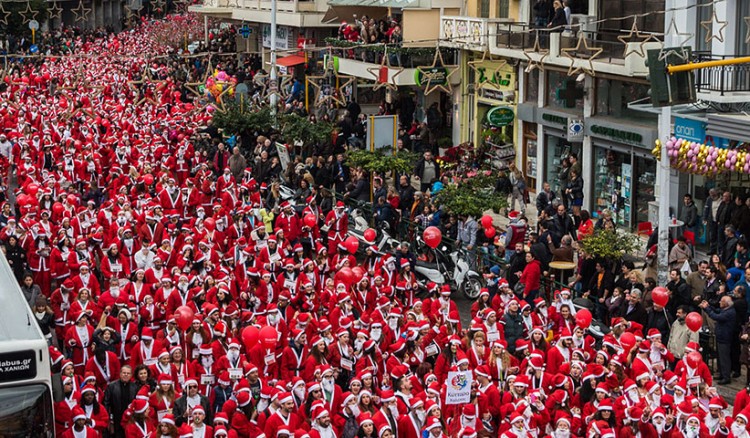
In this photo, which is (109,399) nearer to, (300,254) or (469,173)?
(300,254)

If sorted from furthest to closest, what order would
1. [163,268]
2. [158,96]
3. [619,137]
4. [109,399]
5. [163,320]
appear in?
[158,96]
[619,137]
[163,268]
[163,320]
[109,399]

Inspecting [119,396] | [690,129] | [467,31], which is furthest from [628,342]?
[467,31]

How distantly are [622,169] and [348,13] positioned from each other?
602 inches

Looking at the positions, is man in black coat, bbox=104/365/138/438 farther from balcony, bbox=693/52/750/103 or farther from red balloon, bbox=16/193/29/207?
balcony, bbox=693/52/750/103

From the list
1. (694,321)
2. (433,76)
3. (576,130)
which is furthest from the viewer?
(433,76)

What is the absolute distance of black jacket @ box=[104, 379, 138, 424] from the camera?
16.8 meters

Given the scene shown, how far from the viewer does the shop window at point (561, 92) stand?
32.1m

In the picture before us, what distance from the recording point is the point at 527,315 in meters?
19.4

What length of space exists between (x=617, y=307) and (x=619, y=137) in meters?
9.60

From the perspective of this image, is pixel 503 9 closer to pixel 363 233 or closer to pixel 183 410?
pixel 363 233

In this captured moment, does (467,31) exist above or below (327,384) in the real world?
above

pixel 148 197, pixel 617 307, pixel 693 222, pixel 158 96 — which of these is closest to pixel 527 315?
pixel 617 307

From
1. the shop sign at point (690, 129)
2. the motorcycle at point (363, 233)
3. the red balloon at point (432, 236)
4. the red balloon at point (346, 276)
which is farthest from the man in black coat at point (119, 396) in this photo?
the shop sign at point (690, 129)

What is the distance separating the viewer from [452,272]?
24609 mm
